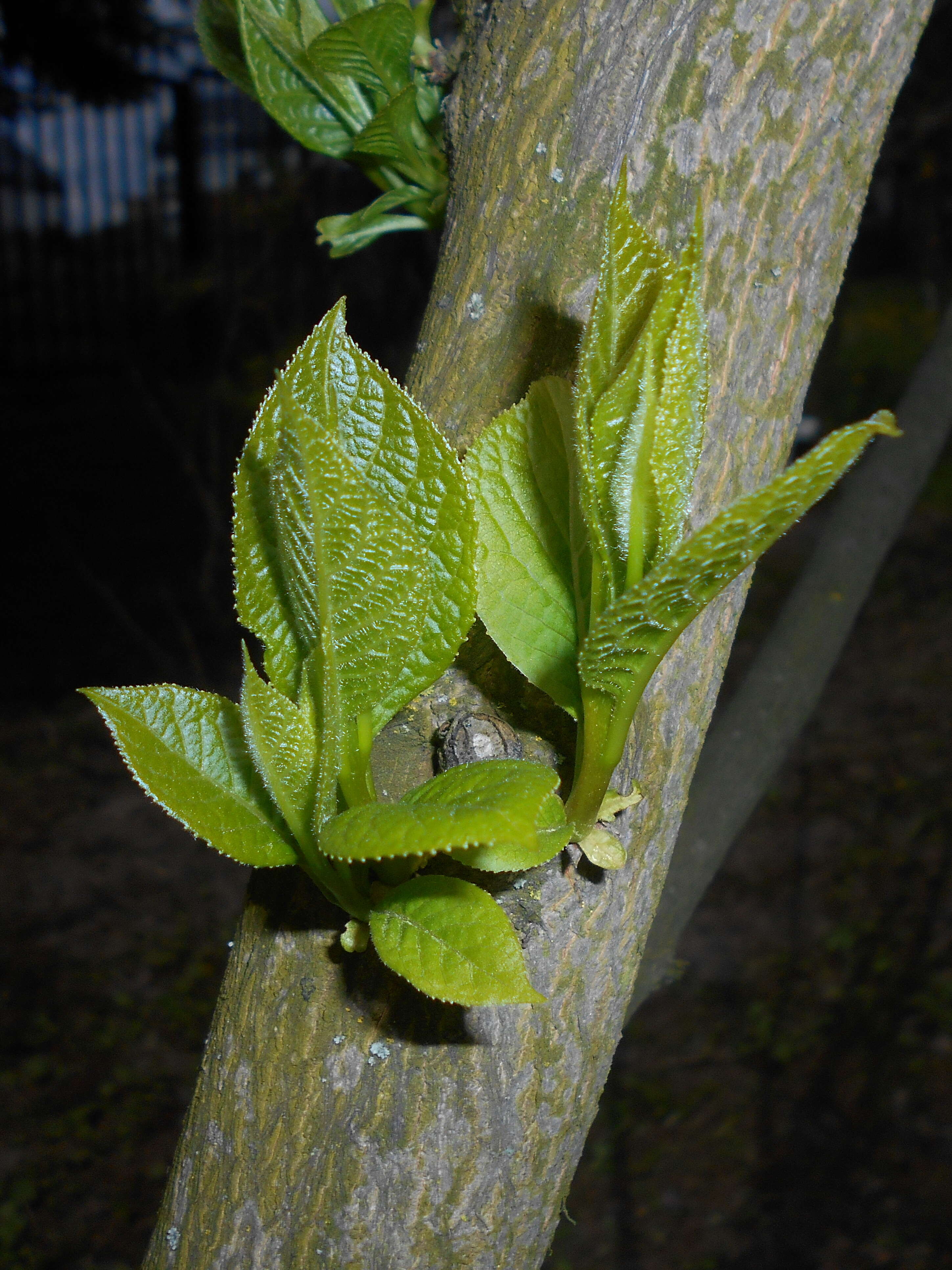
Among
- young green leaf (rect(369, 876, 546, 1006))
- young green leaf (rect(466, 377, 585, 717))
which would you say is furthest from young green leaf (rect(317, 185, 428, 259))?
young green leaf (rect(369, 876, 546, 1006))

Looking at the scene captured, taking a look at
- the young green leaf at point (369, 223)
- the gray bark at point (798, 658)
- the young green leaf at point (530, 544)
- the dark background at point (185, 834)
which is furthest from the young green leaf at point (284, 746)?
the dark background at point (185, 834)

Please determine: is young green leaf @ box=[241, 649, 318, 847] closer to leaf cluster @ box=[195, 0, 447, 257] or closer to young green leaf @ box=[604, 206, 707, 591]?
young green leaf @ box=[604, 206, 707, 591]

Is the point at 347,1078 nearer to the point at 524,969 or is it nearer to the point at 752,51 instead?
the point at 524,969

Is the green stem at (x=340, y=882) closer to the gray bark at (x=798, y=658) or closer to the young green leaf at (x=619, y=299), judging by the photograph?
the young green leaf at (x=619, y=299)

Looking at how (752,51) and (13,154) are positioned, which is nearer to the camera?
(752,51)

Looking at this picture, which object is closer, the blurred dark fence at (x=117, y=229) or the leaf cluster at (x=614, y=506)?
the leaf cluster at (x=614, y=506)

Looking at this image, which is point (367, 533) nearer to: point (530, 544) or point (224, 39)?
point (530, 544)

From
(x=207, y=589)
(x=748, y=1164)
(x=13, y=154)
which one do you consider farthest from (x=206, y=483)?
(x=748, y=1164)
